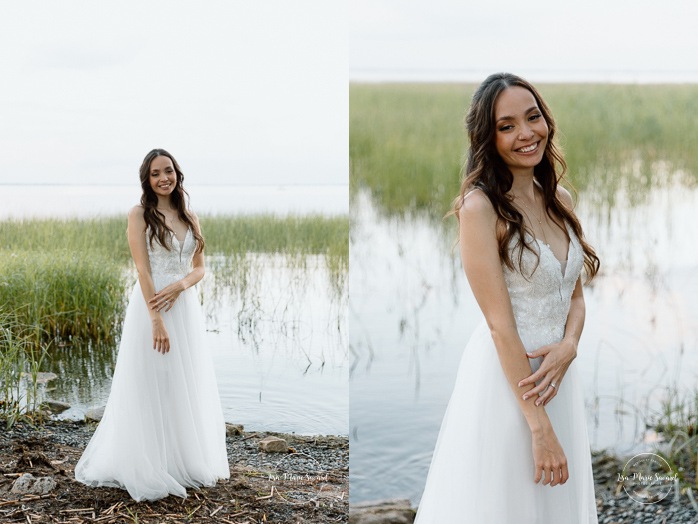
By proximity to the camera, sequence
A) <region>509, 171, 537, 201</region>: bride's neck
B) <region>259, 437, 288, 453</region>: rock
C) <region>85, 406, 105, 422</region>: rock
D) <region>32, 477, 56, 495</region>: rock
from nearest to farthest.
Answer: <region>509, 171, 537, 201</region>: bride's neck < <region>32, 477, 56, 495</region>: rock < <region>259, 437, 288, 453</region>: rock < <region>85, 406, 105, 422</region>: rock

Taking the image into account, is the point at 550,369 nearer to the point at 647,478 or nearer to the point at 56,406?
the point at 647,478

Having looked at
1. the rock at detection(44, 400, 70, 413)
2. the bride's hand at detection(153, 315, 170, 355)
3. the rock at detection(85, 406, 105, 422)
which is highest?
the bride's hand at detection(153, 315, 170, 355)

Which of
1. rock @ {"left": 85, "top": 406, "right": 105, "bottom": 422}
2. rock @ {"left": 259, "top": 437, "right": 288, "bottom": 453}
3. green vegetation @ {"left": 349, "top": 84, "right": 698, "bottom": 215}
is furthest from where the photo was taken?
green vegetation @ {"left": 349, "top": 84, "right": 698, "bottom": 215}

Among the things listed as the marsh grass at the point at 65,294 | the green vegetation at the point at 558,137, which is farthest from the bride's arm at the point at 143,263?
the green vegetation at the point at 558,137

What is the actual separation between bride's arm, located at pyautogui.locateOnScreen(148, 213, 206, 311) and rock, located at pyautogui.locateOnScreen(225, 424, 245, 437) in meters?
0.52

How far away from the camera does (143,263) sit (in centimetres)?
260

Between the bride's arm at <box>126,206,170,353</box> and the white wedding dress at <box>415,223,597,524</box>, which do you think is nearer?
the white wedding dress at <box>415,223,597,524</box>

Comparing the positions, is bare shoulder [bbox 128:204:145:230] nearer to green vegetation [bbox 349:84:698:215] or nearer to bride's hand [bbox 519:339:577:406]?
green vegetation [bbox 349:84:698:215]

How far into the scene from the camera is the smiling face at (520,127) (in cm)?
157

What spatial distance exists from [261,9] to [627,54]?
4.85ft

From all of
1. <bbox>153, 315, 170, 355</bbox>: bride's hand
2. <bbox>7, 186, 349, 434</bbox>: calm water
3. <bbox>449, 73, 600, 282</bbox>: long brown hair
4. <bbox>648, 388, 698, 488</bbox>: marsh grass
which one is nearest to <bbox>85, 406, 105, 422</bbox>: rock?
<bbox>7, 186, 349, 434</bbox>: calm water

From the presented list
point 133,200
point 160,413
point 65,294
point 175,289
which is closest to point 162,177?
point 133,200

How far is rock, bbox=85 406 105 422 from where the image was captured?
2928 millimetres

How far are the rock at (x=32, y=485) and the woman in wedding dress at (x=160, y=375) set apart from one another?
0.41ft
